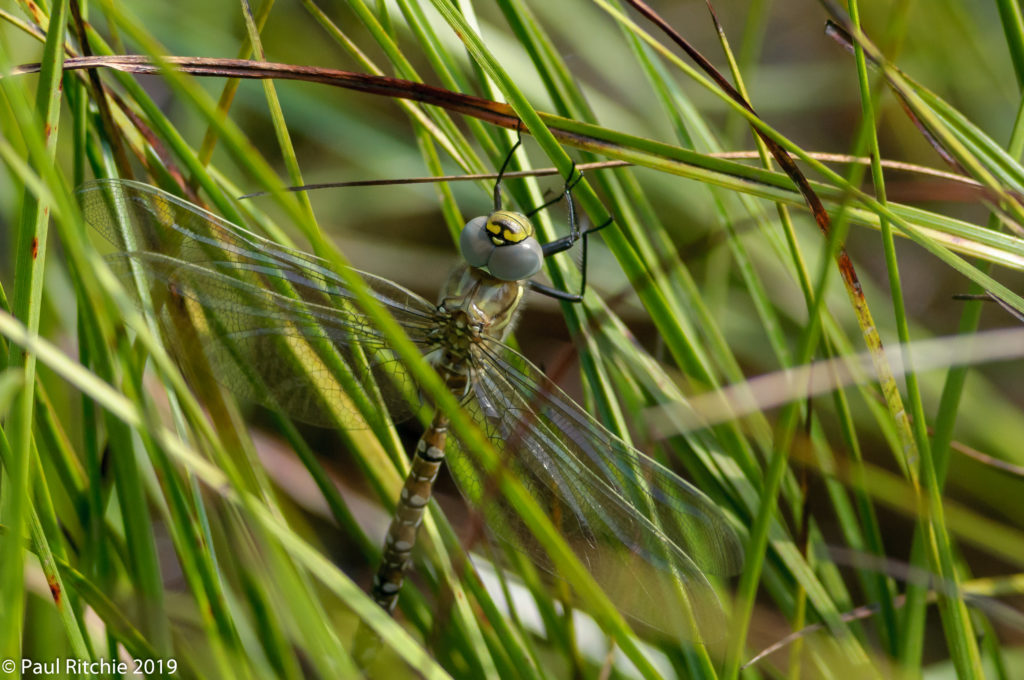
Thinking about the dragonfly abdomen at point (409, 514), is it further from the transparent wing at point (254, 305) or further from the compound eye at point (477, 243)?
the compound eye at point (477, 243)

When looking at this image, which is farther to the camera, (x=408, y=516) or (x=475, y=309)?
(x=475, y=309)

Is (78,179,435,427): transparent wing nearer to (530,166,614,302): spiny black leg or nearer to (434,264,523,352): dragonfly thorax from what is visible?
(434,264,523,352): dragonfly thorax

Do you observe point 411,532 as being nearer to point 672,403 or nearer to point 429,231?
point 672,403

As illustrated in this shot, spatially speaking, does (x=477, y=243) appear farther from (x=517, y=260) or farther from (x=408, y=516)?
(x=408, y=516)

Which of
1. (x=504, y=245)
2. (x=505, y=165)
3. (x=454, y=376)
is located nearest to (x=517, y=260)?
(x=504, y=245)

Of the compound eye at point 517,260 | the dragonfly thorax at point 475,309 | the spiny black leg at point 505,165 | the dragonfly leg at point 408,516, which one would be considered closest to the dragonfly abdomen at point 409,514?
the dragonfly leg at point 408,516

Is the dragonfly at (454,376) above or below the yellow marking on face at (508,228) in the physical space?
below
